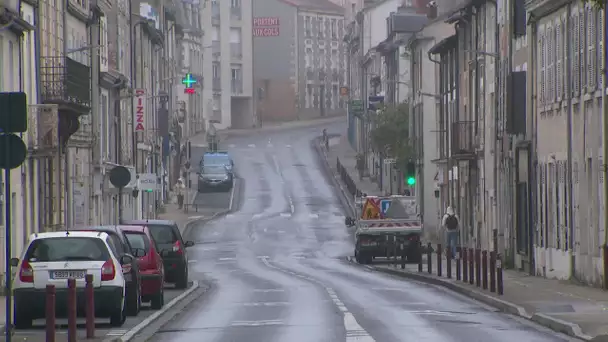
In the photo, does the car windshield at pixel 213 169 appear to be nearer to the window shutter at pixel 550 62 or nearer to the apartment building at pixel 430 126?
the apartment building at pixel 430 126

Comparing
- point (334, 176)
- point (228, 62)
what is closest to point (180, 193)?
point (334, 176)

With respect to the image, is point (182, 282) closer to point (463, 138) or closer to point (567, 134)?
point (567, 134)

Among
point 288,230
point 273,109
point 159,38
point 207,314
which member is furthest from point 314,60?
point 207,314

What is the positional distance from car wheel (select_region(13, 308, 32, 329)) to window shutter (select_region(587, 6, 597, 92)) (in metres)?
14.5

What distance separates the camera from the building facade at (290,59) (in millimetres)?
149125

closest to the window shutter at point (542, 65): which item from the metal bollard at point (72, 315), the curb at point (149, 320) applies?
the curb at point (149, 320)

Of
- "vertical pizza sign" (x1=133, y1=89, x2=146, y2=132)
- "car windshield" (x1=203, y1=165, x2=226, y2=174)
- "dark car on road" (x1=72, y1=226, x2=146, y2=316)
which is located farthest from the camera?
"car windshield" (x1=203, y1=165, x2=226, y2=174)

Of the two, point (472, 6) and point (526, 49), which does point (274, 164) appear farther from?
point (526, 49)

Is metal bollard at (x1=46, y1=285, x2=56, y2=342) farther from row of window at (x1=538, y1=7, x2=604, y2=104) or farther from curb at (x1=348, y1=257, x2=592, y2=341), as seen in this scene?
row of window at (x1=538, y1=7, x2=604, y2=104)

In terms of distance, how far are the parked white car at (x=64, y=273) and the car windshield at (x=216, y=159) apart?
7406 cm

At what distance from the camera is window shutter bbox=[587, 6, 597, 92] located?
108 ft

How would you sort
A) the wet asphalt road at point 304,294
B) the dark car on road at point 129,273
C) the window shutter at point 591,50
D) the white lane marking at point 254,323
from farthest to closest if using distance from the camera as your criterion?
the window shutter at point 591,50, the dark car on road at point 129,273, the white lane marking at point 254,323, the wet asphalt road at point 304,294

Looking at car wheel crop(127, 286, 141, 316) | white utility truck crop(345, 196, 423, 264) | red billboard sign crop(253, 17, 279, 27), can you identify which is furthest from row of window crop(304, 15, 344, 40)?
car wheel crop(127, 286, 141, 316)

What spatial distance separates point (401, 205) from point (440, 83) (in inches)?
602
